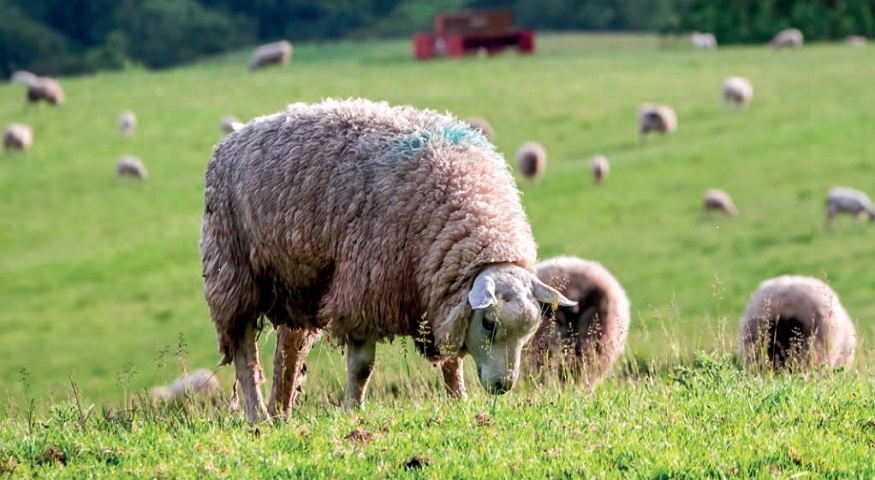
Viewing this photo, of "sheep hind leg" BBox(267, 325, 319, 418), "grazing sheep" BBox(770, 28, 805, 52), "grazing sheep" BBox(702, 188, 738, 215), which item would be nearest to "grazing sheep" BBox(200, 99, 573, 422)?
"sheep hind leg" BBox(267, 325, 319, 418)

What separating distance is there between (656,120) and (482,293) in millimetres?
32150

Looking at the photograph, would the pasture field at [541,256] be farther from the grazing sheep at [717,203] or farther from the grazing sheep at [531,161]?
the grazing sheep at [531,161]

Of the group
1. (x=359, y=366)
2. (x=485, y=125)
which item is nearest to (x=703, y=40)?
(x=485, y=125)

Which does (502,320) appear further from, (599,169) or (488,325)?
(599,169)

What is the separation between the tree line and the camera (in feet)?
271

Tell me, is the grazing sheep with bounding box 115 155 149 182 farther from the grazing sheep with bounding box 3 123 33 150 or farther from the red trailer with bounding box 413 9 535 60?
the red trailer with bounding box 413 9 535 60

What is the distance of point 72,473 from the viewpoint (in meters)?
6.17

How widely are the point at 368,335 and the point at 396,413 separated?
127cm

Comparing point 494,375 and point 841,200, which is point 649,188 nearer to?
point 841,200

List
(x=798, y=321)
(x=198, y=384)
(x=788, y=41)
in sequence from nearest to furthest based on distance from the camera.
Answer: (x=198, y=384), (x=798, y=321), (x=788, y=41)

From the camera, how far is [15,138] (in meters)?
39.4

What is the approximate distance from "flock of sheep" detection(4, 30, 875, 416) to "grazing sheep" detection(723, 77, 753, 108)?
33.8 meters

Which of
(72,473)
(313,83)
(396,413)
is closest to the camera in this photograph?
(72,473)

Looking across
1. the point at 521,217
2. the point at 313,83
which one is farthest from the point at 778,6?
the point at 521,217
